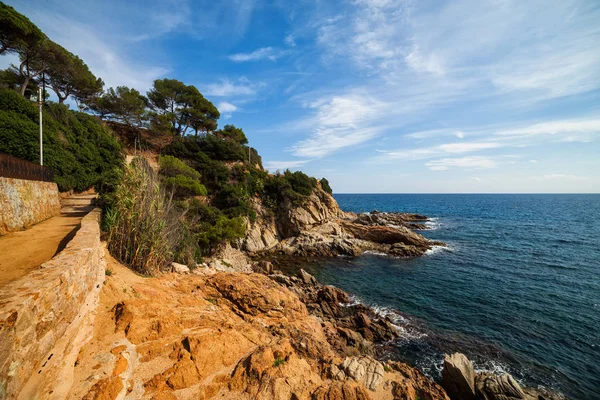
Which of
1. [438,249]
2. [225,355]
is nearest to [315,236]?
[438,249]

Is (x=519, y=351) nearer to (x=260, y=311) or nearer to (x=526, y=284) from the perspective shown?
(x=526, y=284)

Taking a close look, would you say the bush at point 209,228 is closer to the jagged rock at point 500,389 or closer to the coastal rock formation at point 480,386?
the coastal rock formation at point 480,386

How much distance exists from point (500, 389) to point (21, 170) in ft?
68.7

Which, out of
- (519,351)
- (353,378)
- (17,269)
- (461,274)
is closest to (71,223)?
(17,269)

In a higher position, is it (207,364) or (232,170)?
(232,170)

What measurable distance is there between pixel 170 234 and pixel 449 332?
1527cm

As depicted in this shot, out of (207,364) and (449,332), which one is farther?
(449,332)

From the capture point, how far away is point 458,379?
28.9ft

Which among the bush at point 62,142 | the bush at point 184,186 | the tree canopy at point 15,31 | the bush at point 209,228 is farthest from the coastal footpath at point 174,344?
the tree canopy at point 15,31

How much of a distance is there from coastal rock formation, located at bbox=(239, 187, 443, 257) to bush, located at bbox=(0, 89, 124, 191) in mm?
14388

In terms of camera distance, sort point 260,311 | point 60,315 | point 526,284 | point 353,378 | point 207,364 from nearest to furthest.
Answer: point 60,315 → point 207,364 → point 353,378 → point 260,311 → point 526,284

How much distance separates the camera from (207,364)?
6.01 m

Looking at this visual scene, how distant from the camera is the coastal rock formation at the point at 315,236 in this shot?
2759 centimetres

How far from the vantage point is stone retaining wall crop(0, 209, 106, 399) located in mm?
3002
